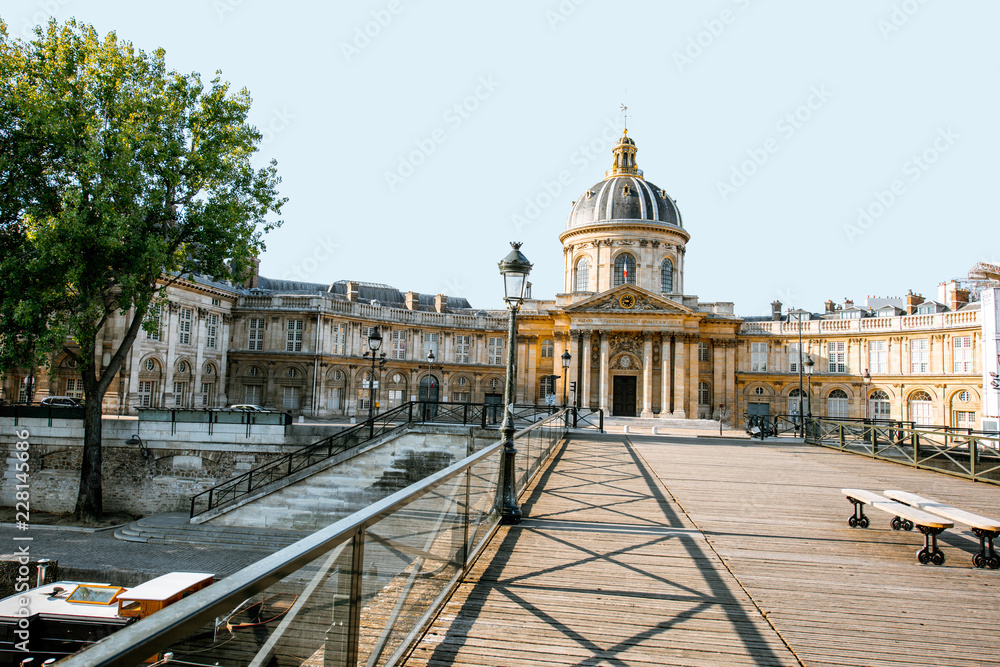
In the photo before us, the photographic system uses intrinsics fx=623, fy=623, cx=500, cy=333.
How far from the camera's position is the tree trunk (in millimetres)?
22844

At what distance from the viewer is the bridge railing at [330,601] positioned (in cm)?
194

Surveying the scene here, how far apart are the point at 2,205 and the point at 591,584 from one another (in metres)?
23.3

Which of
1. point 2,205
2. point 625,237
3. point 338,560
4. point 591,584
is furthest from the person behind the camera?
point 625,237

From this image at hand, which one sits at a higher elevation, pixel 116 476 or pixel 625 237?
pixel 625 237

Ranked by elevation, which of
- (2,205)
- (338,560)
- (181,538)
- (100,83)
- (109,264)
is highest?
(100,83)

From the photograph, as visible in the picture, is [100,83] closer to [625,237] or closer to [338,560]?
[338,560]

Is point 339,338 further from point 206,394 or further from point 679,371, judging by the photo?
point 679,371

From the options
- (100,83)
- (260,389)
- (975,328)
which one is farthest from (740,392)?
(100,83)

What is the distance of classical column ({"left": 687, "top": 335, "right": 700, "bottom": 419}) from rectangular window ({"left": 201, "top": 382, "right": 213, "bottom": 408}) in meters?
33.4

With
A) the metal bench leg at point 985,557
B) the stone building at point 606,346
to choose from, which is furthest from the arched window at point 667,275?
the metal bench leg at point 985,557

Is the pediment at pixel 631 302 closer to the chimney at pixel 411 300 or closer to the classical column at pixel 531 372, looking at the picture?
the classical column at pixel 531 372

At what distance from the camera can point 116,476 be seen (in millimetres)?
27125

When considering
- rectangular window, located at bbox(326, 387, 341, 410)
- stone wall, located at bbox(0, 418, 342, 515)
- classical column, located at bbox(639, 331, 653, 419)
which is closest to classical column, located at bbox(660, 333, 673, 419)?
classical column, located at bbox(639, 331, 653, 419)

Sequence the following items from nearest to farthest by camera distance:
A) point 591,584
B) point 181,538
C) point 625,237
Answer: point 591,584 < point 181,538 < point 625,237
